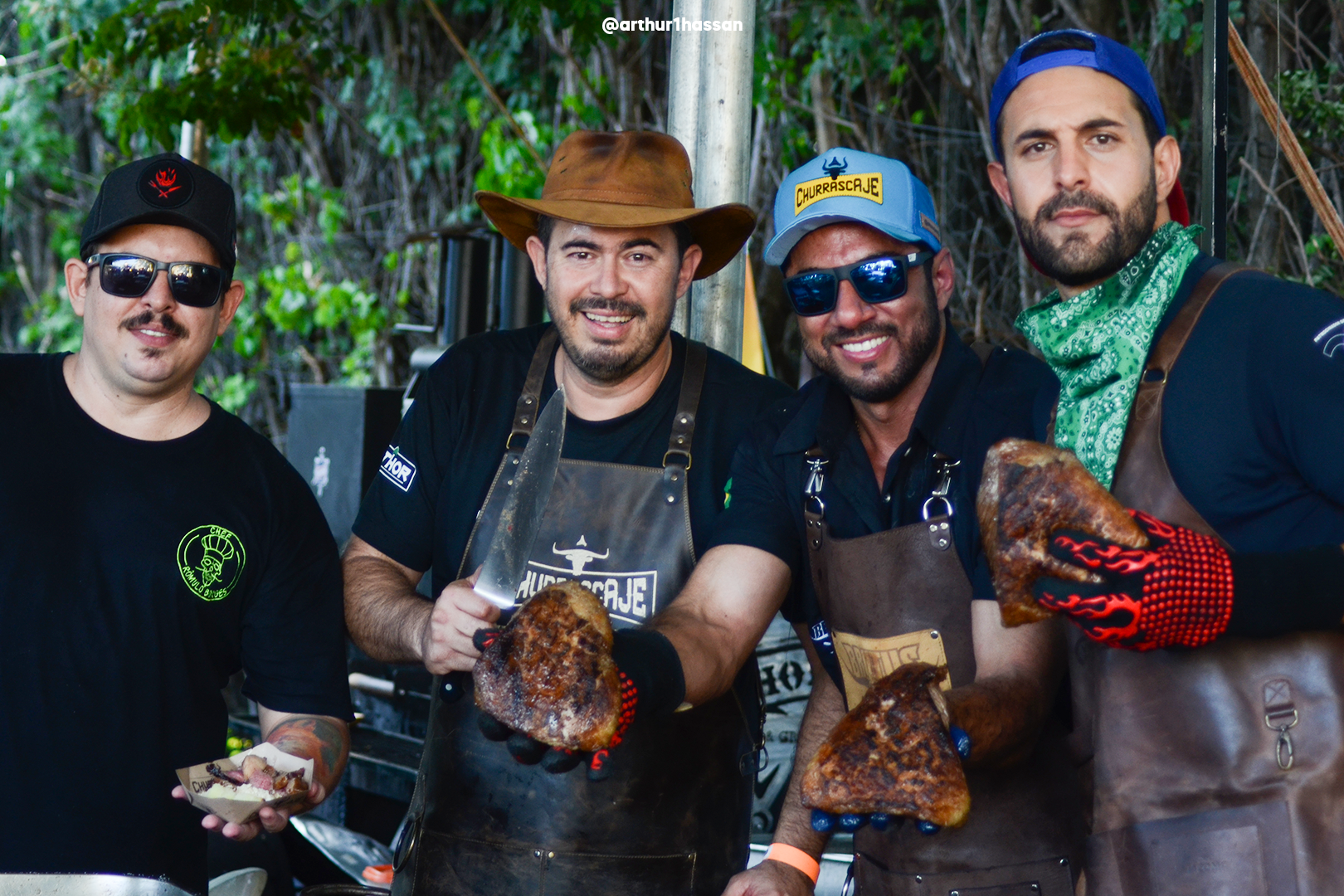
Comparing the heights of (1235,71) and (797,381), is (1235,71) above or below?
above

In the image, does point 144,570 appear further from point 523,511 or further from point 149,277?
point 523,511

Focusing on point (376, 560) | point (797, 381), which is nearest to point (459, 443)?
point (376, 560)

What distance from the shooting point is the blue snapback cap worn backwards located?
184 cm

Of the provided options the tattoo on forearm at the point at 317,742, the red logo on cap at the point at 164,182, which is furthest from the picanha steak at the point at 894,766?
the red logo on cap at the point at 164,182

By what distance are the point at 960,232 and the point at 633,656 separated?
14.9ft

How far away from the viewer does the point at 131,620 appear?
2.06m

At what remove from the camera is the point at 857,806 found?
5.22ft

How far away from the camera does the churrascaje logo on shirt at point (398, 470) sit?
2.45 m

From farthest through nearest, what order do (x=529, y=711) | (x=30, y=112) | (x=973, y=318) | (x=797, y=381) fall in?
(x=30, y=112) → (x=797, y=381) → (x=973, y=318) → (x=529, y=711)

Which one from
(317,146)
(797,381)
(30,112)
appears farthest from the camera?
(30,112)

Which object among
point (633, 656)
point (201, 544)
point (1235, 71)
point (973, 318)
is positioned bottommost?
point (633, 656)

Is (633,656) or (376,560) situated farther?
(376,560)

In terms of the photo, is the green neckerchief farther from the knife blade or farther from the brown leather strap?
the knife blade

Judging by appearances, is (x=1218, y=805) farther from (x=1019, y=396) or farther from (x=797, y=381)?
(x=797, y=381)
